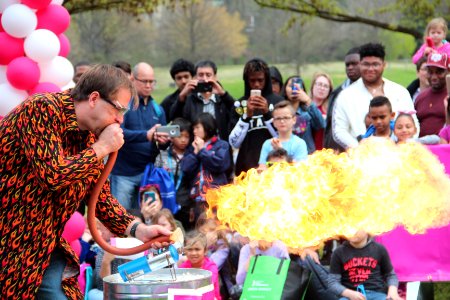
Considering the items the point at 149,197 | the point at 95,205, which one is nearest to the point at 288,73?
the point at 149,197

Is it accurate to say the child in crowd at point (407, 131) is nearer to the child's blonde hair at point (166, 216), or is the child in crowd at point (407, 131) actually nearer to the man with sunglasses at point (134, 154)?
the child's blonde hair at point (166, 216)

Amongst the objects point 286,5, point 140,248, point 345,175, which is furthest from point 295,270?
point 286,5

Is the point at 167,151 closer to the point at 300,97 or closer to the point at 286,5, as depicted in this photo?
the point at 300,97

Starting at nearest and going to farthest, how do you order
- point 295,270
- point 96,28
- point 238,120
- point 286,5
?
point 295,270, point 238,120, point 286,5, point 96,28

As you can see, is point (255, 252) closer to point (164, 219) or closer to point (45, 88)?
point (164, 219)

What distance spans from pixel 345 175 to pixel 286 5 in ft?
29.9

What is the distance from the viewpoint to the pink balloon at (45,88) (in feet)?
25.8

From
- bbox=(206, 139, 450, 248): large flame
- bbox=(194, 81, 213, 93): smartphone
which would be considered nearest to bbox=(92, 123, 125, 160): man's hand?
bbox=(206, 139, 450, 248): large flame

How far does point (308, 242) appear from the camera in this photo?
6.00 metres

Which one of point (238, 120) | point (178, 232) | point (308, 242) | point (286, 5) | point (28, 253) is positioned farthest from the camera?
point (286, 5)

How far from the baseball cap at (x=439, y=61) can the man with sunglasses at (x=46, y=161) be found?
4910 millimetres

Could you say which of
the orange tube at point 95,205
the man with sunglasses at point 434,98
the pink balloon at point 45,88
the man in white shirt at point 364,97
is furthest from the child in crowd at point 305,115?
the orange tube at point 95,205

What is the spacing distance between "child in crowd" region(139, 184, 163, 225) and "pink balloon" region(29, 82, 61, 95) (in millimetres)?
1399

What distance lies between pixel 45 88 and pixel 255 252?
8.16 ft
